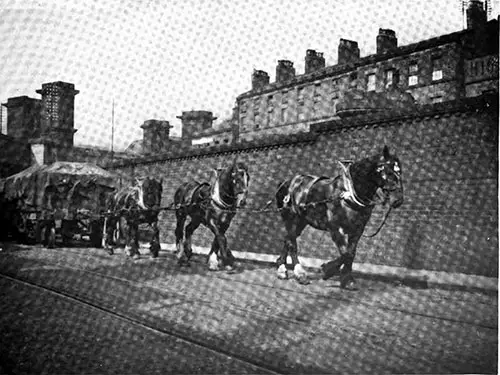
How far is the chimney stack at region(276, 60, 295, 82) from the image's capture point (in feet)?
157

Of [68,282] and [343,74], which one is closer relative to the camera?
[68,282]

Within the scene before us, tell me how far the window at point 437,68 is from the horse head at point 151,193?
2892 cm

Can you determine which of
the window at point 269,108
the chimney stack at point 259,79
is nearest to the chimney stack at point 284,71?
the window at point 269,108

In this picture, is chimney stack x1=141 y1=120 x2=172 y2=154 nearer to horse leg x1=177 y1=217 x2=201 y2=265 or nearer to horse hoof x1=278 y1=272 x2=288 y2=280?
horse leg x1=177 y1=217 x2=201 y2=265

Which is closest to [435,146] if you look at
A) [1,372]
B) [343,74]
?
[1,372]

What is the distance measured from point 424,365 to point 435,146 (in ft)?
16.7

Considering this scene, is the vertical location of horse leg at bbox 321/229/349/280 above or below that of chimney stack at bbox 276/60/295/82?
below

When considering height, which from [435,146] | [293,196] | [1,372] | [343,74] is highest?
[343,74]

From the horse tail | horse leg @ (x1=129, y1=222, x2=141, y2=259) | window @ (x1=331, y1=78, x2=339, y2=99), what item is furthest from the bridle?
window @ (x1=331, y1=78, x2=339, y2=99)

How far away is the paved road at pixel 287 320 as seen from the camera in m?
4.16

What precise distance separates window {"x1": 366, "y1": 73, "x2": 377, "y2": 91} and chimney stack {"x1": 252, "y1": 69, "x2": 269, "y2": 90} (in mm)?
13544

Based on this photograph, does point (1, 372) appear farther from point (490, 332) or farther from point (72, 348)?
point (490, 332)

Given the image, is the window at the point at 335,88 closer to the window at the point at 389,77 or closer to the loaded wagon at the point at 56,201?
the window at the point at 389,77

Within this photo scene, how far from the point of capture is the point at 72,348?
4.41 metres
